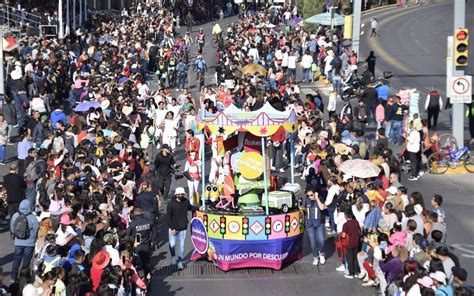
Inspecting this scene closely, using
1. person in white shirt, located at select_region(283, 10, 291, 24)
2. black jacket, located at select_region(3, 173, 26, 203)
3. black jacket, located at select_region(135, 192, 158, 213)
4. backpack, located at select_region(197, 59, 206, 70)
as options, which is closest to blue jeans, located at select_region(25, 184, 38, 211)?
black jacket, located at select_region(3, 173, 26, 203)

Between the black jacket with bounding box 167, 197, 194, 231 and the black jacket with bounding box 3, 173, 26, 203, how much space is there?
12.7 ft

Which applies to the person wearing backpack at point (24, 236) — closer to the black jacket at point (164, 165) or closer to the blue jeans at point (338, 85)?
the black jacket at point (164, 165)

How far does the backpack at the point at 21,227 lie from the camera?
16.2 meters

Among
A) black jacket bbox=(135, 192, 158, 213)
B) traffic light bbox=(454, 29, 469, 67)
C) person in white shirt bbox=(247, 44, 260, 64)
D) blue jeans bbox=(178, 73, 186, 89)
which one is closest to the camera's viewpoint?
black jacket bbox=(135, 192, 158, 213)

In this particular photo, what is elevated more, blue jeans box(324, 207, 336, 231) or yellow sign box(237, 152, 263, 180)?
yellow sign box(237, 152, 263, 180)

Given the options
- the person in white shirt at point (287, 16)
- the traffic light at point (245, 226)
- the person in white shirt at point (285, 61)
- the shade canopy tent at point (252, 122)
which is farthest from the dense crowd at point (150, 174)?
the person in white shirt at point (287, 16)

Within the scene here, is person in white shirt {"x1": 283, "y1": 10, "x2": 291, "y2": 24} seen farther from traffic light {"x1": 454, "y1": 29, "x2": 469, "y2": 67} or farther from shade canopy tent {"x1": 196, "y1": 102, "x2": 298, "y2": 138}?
shade canopy tent {"x1": 196, "y1": 102, "x2": 298, "y2": 138}

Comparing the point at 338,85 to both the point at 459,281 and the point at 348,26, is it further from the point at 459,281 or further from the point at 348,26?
the point at 459,281

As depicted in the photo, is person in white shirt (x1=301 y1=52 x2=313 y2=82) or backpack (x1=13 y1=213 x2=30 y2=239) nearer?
backpack (x1=13 y1=213 x2=30 y2=239)

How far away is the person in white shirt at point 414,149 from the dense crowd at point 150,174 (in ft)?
0.12

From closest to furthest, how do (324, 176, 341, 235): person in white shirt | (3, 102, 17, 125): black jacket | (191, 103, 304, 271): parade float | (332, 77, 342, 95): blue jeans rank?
(191, 103, 304, 271): parade float < (324, 176, 341, 235): person in white shirt < (3, 102, 17, 125): black jacket < (332, 77, 342, 95): blue jeans

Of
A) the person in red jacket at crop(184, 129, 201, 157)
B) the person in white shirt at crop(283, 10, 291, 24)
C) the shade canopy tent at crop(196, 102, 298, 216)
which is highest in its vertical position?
the person in white shirt at crop(283, 10, 291, 24)

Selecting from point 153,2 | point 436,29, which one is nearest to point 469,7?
point 436,29

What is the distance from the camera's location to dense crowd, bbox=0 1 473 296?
14.6 meters
